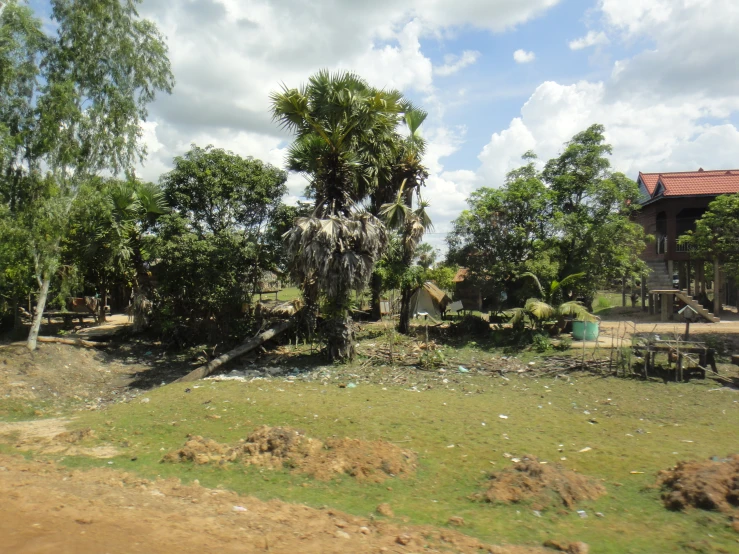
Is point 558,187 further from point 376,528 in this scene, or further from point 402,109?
point 376,528

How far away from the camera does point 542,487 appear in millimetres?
6082

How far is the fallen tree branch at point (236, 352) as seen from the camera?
13.4m

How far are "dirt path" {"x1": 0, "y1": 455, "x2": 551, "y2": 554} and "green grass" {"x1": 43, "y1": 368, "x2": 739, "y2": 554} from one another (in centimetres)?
43

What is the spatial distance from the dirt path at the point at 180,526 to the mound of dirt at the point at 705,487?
1.93 meters

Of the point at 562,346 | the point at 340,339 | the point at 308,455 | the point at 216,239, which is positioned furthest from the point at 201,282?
the point at 562,346

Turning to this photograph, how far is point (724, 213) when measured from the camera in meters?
15.8

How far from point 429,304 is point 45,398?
17339 millimetres

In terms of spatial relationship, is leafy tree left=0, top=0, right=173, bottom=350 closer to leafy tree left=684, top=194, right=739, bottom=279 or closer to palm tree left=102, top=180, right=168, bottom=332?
palm tree left=102, top=180, right=168, bottom=332

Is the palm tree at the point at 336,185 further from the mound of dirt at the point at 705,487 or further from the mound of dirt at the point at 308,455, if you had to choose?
the mound of dirt at the point at 705,487

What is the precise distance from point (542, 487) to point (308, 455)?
300cm

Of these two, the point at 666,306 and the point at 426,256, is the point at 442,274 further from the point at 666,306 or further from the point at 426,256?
the point at 666,306

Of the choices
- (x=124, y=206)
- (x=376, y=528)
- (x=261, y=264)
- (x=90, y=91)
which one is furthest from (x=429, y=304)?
(x=376, y=528)

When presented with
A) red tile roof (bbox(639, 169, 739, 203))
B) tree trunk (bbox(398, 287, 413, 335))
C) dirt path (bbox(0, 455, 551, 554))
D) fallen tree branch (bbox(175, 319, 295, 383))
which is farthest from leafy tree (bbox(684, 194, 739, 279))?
dirt path (bbox(0, 455, 551, 554))

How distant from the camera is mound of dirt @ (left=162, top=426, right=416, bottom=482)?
6.95m
